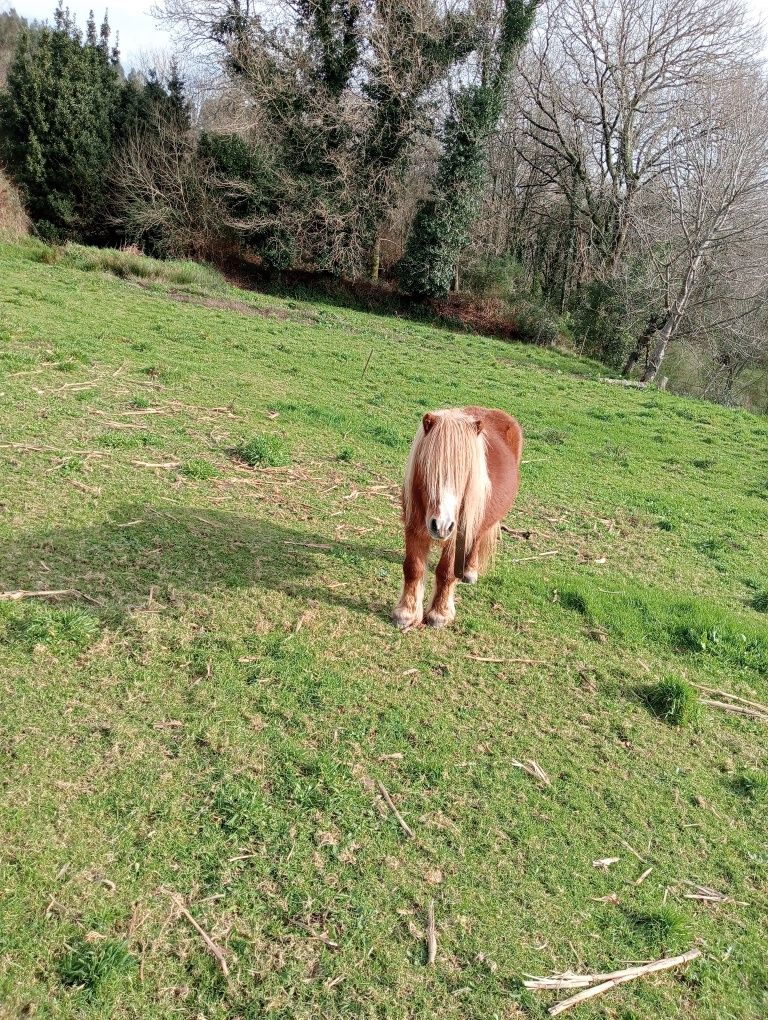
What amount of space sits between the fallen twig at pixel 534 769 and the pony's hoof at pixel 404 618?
4.83 feet

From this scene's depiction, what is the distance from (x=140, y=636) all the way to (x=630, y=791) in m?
3.39

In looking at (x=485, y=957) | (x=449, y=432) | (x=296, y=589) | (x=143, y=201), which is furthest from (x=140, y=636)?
(x=143, y=201)

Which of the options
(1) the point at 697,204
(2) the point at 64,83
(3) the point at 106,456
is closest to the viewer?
(3) the point at 106,456

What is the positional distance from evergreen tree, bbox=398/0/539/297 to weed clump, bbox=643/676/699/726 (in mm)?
27697

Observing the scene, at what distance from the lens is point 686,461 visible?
13.4 metres

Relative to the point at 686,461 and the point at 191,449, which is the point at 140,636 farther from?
the point at 686,461

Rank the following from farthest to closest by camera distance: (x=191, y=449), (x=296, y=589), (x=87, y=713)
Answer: (x=191, y=449)
(x=296, y=589)
(x=87, y=713)

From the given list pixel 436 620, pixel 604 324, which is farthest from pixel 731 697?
pixel 604 324

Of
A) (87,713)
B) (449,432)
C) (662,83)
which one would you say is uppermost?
(662,83)

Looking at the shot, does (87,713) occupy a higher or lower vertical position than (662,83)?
lower

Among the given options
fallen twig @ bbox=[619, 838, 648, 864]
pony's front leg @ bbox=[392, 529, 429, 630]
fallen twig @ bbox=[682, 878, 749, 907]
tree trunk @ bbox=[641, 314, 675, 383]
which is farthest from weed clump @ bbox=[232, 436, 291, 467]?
tree trunk @ bbox=[641, 314, 675, 383]

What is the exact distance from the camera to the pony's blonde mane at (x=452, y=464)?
14.6 feet

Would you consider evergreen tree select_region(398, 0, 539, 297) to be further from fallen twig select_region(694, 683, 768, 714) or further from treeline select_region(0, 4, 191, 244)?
fallen twig select_region(694, 683, 768, 714)

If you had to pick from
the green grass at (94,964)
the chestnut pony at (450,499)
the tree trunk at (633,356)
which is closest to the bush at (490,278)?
the tree trunk at (633,356)
